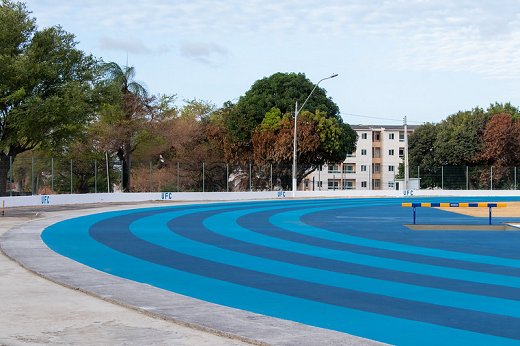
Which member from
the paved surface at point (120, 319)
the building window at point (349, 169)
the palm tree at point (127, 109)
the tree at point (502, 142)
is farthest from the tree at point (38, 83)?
the building window at point (349, 169)

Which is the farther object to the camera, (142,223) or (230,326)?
(142,223)

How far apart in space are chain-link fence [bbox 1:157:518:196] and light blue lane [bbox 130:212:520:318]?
19.9 m

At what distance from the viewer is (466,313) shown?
7.07 metres

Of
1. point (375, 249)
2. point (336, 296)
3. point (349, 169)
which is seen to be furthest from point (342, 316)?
point (349, 169)

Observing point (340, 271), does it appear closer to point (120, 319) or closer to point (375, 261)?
point (375, 261)

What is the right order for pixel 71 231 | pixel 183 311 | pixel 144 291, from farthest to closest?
pixel 71 231, pixel 144 291, pixel 183 311

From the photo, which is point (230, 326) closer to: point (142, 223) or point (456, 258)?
point (456, 258)

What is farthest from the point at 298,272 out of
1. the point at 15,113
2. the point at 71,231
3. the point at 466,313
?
the point at 15,113

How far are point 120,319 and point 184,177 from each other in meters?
39.1

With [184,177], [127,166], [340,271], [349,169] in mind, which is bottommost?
[340,271]

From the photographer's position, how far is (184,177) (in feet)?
149

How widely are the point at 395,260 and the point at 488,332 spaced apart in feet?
18.7

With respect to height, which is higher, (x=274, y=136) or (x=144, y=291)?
(x=274, y=136)

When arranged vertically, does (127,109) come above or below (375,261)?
above
